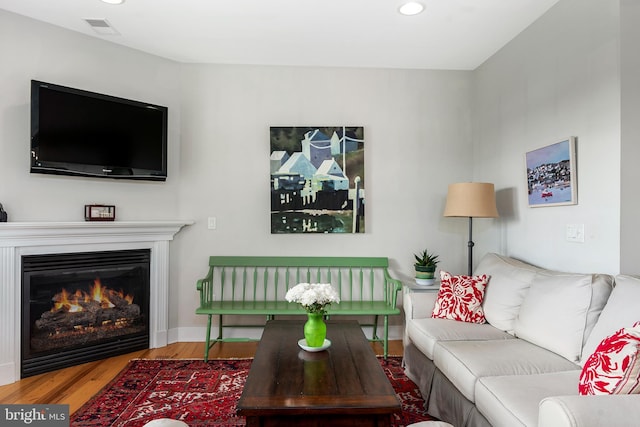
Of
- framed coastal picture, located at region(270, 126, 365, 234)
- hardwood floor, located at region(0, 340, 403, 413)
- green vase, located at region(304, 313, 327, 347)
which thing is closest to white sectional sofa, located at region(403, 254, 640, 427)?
green vase, located at region(304, 313, 327, 347)

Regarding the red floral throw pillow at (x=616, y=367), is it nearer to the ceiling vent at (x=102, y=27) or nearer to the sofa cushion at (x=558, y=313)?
the sofa cushion at (x=558, y=313)

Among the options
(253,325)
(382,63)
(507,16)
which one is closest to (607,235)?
(507,16)

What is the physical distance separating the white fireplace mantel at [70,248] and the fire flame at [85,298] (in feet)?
0.82

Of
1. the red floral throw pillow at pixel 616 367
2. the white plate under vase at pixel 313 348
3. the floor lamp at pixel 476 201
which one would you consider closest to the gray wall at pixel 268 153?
the floor lamp at pixel 476 201

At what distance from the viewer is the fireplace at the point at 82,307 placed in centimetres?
290

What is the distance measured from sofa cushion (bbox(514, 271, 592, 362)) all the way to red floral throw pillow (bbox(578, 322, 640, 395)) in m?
0.47

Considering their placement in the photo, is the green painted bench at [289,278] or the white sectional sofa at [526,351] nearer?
the white sectional sofa at [526,351]

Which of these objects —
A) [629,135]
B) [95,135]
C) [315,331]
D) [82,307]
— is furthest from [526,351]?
[95,135]

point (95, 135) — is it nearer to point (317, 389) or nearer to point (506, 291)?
point (317, 389)

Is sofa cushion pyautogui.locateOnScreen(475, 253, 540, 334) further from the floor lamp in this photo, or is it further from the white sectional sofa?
the floor lamp

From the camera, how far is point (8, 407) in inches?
91.0

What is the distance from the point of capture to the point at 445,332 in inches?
100

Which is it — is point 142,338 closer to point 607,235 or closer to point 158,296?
point 158,296

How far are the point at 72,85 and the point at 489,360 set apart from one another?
3.59 meters
